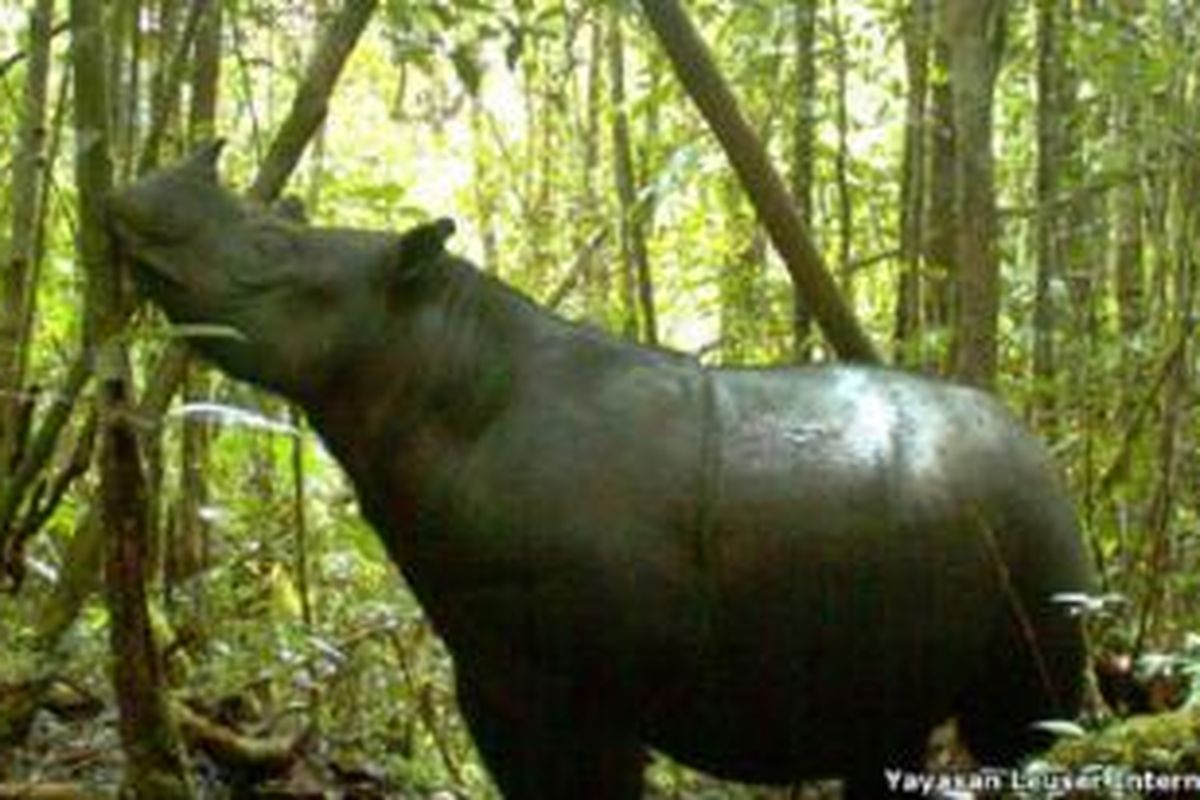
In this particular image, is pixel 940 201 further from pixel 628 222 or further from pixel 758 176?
pixel 758 176

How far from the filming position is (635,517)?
14.7 ft

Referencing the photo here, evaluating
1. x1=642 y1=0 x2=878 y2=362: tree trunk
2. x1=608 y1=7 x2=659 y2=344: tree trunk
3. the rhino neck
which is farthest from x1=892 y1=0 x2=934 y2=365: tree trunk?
the rhino neck

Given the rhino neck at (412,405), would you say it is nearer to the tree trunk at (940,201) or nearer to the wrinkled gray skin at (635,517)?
the wrinkled gray skin at (635,517)

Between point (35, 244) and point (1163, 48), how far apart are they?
3708 millimetres

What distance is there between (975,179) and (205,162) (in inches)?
94.8

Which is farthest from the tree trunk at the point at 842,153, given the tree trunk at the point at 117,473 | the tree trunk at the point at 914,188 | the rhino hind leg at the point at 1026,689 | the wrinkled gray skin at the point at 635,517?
the tree trunk at the point at 117,473

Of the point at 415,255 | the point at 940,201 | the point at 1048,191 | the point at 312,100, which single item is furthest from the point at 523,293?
the point at 1048,191

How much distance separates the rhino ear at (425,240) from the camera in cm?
457

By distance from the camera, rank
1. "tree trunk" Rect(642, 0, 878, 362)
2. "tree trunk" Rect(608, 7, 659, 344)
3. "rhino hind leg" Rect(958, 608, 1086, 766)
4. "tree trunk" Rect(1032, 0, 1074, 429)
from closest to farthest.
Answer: "rhino hind leg" Rect(958, 608, 1086, 766) → "tree trunk" Rect(642, 0, 878, 362) → "tree trunk" Rect(1032, 0, 1074, 429) → "tree trunk" Rect(608, 7, 659, 344)

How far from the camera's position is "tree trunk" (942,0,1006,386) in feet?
18.4

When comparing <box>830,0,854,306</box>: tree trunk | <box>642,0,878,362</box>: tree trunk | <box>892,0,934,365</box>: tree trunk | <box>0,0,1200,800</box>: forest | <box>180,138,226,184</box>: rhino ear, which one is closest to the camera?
<box>0,0,1200,800</box>: forest

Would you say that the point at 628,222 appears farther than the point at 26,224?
Yes

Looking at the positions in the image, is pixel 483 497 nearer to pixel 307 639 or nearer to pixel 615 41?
pixel 307 639

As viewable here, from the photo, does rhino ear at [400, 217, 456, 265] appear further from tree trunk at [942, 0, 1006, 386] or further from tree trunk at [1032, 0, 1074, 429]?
tree trunk at [1032, 0, 1074, 429]
